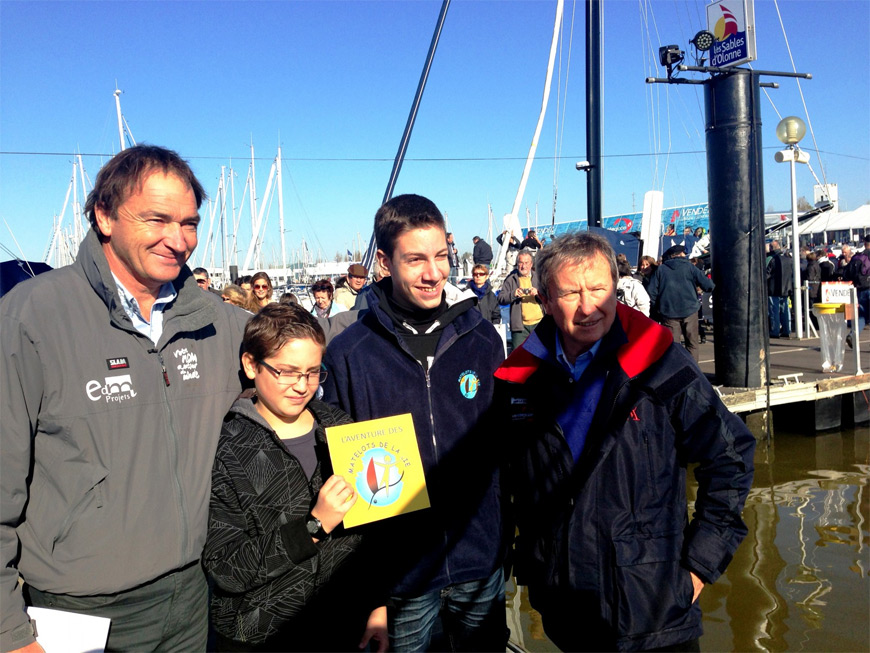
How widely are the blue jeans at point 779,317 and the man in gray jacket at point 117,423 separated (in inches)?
649

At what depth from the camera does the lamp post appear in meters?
14.1

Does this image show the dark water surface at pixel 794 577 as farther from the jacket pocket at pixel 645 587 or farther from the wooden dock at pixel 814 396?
the wooden dock at pixel 814 396

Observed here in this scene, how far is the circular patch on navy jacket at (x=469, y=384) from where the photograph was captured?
8.68 feet

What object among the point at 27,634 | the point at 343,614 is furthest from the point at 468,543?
the point at 27,634

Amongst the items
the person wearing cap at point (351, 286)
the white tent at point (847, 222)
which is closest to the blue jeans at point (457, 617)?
the person wearing cap at point (351, 286)

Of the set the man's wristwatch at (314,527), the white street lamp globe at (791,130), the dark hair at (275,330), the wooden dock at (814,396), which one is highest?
the white street lamp globe at (791,130)

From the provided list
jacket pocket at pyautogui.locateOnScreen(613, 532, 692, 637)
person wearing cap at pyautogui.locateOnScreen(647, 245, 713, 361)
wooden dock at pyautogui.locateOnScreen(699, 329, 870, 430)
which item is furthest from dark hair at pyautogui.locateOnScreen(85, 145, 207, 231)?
person wearing cap at pyautogui.locateOnScreen(647, 245, 713, 361)

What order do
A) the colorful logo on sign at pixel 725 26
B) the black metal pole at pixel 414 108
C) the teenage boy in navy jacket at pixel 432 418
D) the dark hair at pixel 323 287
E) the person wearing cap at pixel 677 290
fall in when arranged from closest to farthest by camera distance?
the teenage boy in navy jacket at pixel 432 418, the colorful logo on sign at pixel 725 26, the dark hair at pixel 323 287, the person wearing cap at pixel 677 290, the black metal pole at pixel 414 108

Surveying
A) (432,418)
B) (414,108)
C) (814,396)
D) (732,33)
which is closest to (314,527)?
(432,418)

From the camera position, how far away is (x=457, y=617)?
2664mm

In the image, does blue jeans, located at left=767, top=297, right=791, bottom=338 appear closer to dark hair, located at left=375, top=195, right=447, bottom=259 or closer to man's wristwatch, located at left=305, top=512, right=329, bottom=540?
dark hair, located at left=375, top=195, right=447, bottom=259

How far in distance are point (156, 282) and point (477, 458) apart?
1.39 meters

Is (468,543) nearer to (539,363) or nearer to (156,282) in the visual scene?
(539,363)

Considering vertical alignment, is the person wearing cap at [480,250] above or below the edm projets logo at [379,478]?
above
